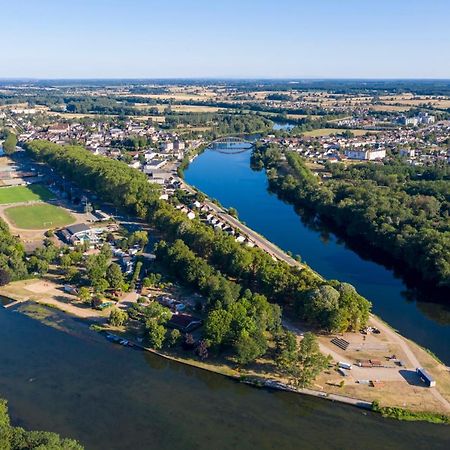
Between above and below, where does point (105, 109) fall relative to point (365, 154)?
above

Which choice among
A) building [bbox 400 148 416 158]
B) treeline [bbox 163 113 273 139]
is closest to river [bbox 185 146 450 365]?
building [bbox 400 148 416 158]

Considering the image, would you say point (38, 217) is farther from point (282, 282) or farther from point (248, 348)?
point (248, 348)

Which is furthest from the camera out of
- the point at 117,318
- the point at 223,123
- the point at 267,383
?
the point at 223,123

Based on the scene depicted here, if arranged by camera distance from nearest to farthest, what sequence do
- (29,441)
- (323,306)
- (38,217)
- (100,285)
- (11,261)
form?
1. (29,441)
2. (323,306)
3. (100,285)
4. (11,261)
5. (38,217)

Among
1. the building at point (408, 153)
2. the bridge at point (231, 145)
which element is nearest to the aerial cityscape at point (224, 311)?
the building at point (408, 153)

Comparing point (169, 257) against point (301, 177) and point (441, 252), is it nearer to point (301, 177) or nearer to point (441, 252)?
point (441, 252)

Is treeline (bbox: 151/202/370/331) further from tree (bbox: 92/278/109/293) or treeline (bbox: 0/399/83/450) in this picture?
treeline (bbox: 0/399/83/450)

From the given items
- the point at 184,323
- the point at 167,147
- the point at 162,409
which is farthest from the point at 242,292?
the point at 167,147

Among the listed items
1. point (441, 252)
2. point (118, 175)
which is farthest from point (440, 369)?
point (118, 175)
